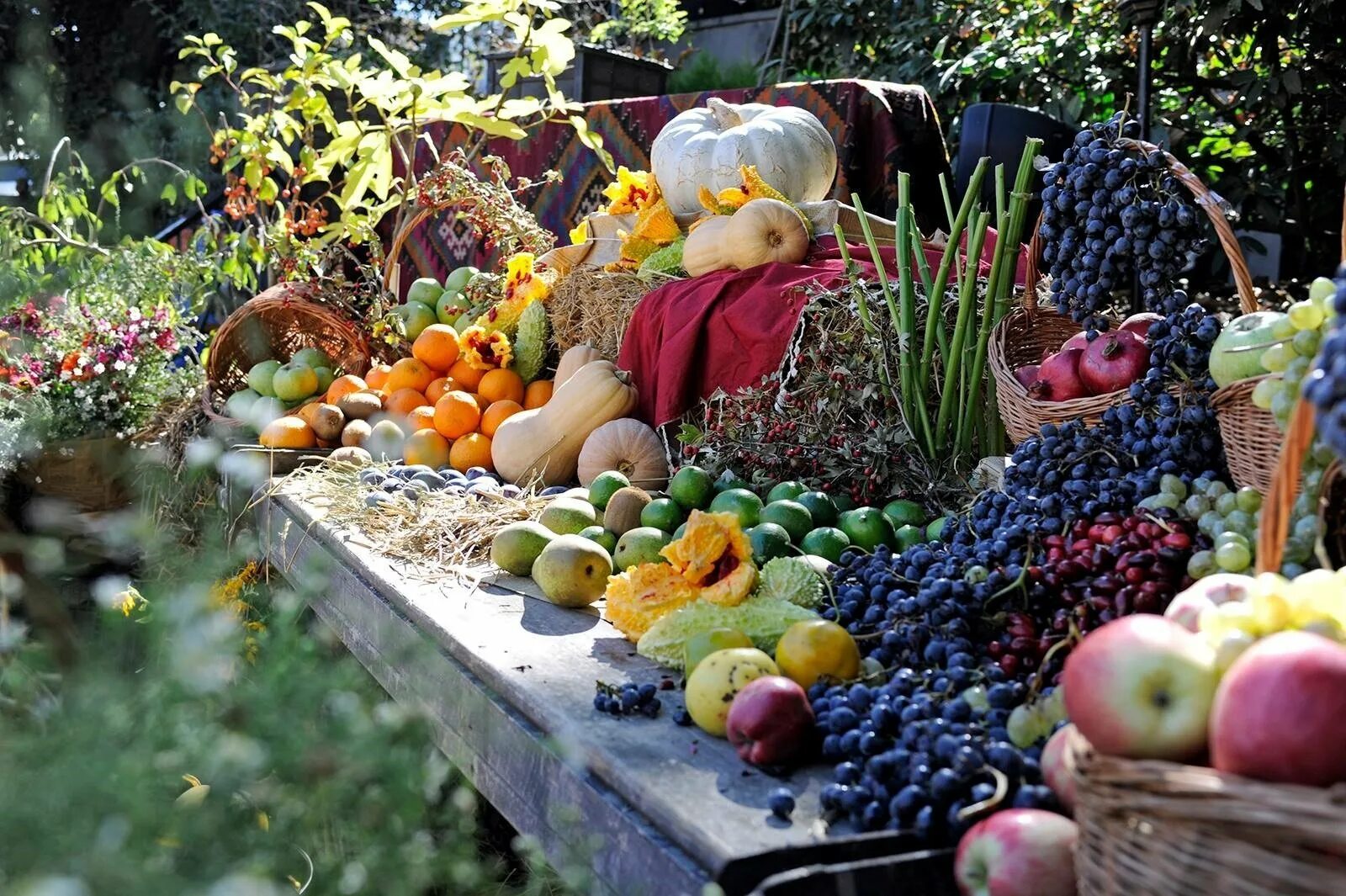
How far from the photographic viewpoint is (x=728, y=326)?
3172 millimetres

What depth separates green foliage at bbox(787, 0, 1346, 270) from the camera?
462 centimetres

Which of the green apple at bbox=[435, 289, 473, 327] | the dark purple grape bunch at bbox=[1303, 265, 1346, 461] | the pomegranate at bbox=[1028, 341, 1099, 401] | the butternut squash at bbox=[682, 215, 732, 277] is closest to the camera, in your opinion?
the dark purple grape bunch at bbox=[1303, 265, 1346, 461]

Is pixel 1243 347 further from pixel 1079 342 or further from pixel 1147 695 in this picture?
pixel 1147 695

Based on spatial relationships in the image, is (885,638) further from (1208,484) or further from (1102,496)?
(1208,484)

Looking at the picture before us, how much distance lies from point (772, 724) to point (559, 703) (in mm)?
381

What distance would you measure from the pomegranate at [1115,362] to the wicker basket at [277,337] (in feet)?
9.66

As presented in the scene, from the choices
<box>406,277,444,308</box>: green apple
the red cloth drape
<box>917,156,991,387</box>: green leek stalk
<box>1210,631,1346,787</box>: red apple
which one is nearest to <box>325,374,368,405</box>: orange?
<box>406,277,444,308</box>: green apple

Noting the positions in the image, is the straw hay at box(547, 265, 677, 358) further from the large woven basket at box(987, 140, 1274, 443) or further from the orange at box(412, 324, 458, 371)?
the large woven basket at box(987, 140, 1274, 443)

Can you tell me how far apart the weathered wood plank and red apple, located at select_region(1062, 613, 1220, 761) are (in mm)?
376

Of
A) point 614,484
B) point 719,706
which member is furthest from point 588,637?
point 614,484

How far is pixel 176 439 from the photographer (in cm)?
439

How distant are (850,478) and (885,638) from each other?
1.08 meters

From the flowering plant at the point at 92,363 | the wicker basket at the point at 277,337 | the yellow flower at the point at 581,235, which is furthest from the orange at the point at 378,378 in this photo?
the flowering plant at the point at 92,363

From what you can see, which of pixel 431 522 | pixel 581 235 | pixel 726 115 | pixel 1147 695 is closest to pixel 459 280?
pixel 581 235
